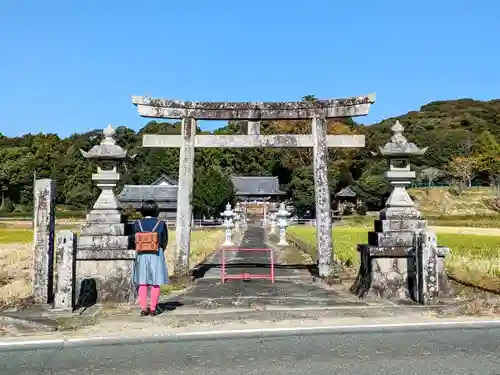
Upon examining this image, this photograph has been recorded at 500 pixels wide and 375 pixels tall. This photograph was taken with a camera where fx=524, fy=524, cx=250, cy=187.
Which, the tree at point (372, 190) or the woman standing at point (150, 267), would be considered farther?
the tree at point (372, 190)

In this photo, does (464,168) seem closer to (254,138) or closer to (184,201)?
(254,138)

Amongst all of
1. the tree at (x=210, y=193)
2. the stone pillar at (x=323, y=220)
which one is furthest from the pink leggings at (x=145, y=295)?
the tree at (x=210, y=193)

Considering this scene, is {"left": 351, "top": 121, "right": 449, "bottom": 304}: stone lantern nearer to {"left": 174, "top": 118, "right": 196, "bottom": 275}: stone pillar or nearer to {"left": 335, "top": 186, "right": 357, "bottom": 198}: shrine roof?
{"left": 174, "top": 118, "right": 196, "bottom": 275}: stone pillar

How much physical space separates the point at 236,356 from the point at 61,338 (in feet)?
7.88

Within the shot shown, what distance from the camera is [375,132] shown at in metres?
91.5

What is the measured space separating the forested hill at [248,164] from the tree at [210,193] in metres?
0.15

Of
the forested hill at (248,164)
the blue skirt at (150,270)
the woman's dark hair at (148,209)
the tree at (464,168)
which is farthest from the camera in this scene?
the tree at (464,168)

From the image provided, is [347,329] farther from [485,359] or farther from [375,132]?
[375,132]

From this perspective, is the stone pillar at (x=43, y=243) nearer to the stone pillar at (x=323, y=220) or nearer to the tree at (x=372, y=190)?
the stone pillar at (x=323, y=220)

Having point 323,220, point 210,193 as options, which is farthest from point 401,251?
point 210,193

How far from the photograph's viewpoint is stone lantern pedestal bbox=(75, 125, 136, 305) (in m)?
9.86

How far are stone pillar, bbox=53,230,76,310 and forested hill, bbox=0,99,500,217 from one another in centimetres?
5146

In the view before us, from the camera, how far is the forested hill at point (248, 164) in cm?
6588

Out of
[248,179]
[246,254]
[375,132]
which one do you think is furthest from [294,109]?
[375,132]
